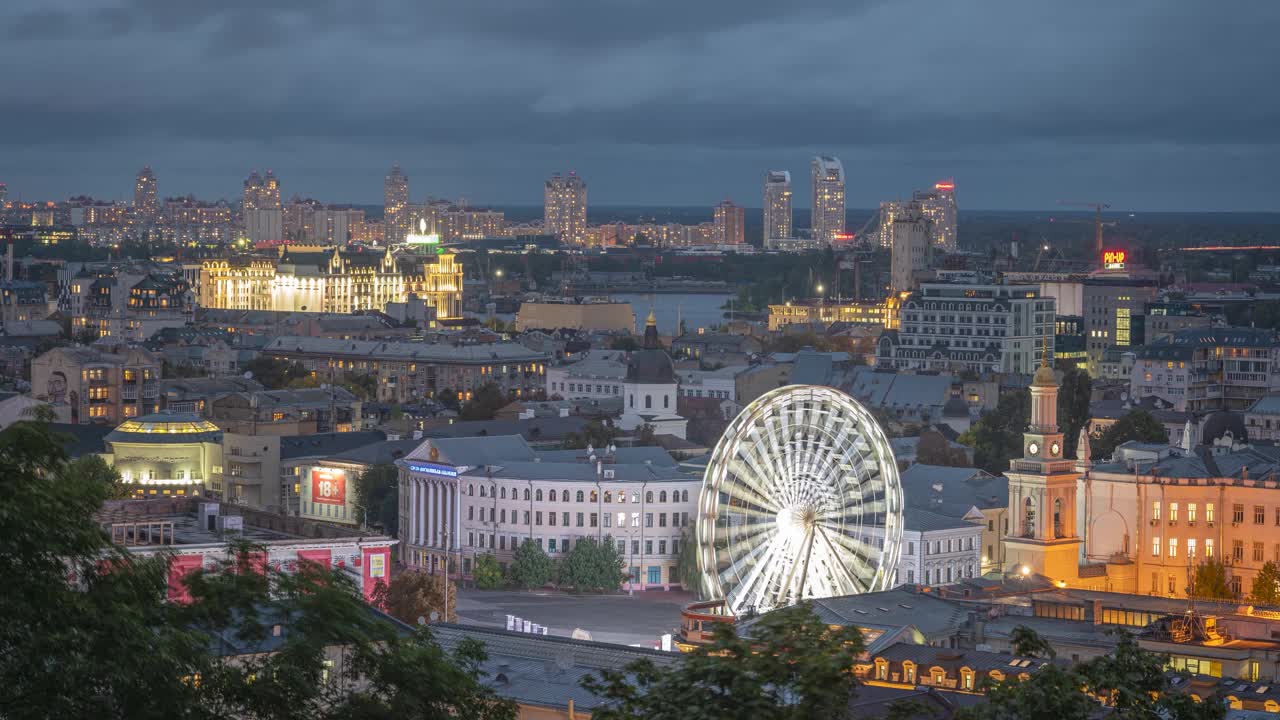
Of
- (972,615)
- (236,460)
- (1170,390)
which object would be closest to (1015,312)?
(1170,390)

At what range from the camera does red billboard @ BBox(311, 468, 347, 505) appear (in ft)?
245

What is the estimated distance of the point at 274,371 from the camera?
382ft

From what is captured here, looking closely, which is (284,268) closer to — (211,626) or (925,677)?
(925,677)

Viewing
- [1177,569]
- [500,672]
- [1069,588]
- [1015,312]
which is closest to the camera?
[500,672]

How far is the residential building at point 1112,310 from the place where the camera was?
142250 mm

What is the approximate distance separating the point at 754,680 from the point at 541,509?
50387mm

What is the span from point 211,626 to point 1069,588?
3710 cm

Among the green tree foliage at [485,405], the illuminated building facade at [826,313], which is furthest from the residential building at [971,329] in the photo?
the illuminated building facade at [826,313]

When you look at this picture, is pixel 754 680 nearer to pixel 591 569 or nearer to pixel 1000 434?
pixel 591 569

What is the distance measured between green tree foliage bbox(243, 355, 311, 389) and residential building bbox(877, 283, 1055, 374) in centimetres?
3103

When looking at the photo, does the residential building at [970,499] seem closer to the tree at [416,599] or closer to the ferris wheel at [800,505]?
the tree at [416,599]

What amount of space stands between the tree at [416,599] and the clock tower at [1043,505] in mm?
11644

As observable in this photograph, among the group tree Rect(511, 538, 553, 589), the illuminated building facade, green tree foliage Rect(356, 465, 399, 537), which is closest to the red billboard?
green tree foliage Rect(356, 465, 399, 537)

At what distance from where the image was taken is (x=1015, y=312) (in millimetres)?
134000
